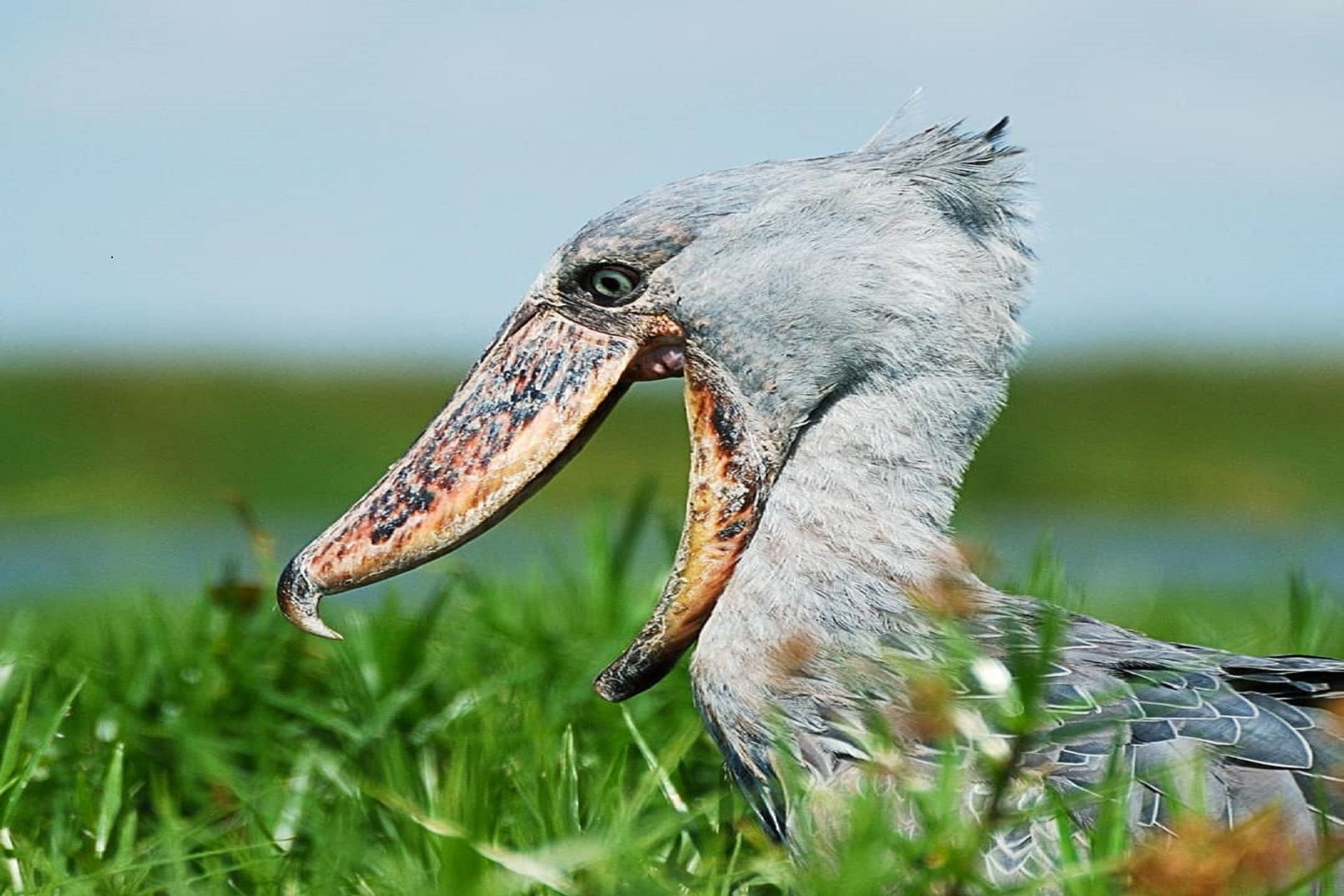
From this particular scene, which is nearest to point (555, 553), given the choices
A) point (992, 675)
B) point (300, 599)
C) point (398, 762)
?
point (398, 762)

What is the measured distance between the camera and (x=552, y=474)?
2756mm

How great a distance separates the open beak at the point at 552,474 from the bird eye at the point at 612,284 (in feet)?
0.17

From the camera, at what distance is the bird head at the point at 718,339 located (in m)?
2.65

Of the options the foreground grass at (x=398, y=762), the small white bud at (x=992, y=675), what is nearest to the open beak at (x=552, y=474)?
the foreground grass at (x=398, y=762)

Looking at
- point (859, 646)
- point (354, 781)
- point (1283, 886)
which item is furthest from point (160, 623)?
point (1283, 886)

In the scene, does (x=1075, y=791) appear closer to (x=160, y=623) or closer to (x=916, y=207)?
(x=916, y=207)

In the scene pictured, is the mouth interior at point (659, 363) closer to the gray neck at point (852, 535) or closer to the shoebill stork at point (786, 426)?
the shoebill stork at point (786, 426)

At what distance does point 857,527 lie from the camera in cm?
263

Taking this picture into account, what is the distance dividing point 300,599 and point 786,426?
2.62 feet

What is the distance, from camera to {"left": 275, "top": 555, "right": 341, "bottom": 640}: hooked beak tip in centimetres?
271

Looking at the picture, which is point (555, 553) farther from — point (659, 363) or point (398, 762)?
point (659, 363)

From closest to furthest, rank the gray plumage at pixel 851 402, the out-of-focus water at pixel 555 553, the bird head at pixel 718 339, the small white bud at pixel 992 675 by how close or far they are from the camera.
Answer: the small white bud at pixel 992 675 < the gray plumage at pixel 851 402 < the bird head at pixel 718 339 < the out-of-focus water at pixel 555 553

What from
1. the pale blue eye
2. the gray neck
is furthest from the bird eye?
the gray neck

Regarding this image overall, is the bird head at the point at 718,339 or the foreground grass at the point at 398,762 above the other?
the bird head at the point at 718,339
